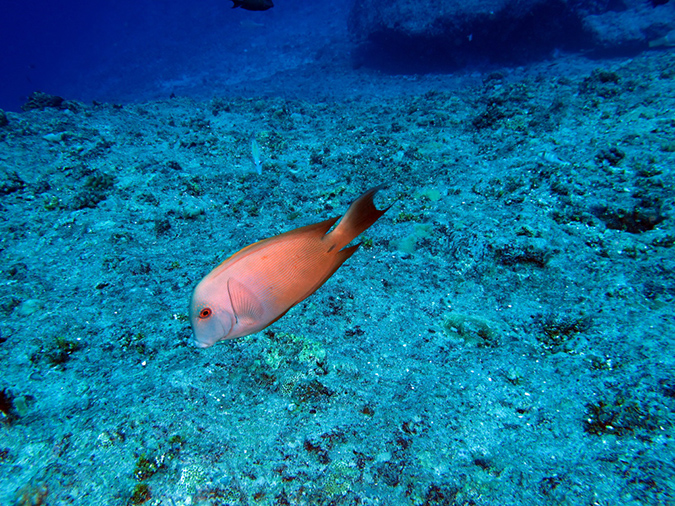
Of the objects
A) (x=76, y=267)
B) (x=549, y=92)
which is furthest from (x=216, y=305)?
(x=549, y=92)

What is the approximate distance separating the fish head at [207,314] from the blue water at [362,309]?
5.0 inches

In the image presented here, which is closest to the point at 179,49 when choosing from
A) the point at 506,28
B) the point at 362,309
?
the point at 506,28

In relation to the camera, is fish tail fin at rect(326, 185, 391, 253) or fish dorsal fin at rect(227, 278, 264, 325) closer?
fish dorsal fin at rect(227, 278, 264, 325)

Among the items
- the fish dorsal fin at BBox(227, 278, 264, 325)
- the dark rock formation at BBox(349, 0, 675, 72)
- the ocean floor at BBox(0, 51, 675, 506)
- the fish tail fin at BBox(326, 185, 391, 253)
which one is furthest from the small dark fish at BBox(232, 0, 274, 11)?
the dark rock formation at BBox(349, 0, 675, 72)

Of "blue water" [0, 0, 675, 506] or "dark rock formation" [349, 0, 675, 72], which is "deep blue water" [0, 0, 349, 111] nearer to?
"dark rock formation" [349, 0, 675, 72]

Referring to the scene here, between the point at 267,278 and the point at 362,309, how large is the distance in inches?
73.5

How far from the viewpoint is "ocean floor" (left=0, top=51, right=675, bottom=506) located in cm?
196

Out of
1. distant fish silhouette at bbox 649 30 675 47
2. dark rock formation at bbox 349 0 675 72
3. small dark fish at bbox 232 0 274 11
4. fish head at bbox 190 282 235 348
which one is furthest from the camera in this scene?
dark rock formation at bbox 349 0 675 72

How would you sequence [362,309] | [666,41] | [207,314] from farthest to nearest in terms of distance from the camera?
[666,41] < [362,309] < [207,314]

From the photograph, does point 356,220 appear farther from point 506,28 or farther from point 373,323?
point 506,28

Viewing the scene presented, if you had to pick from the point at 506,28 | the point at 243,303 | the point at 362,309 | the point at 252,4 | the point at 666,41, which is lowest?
the point at 666,41

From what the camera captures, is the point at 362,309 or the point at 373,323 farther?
the point at 362,309

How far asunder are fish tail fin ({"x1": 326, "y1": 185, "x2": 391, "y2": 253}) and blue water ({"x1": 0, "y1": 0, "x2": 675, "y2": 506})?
592 mm

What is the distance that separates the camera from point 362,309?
322 cm
